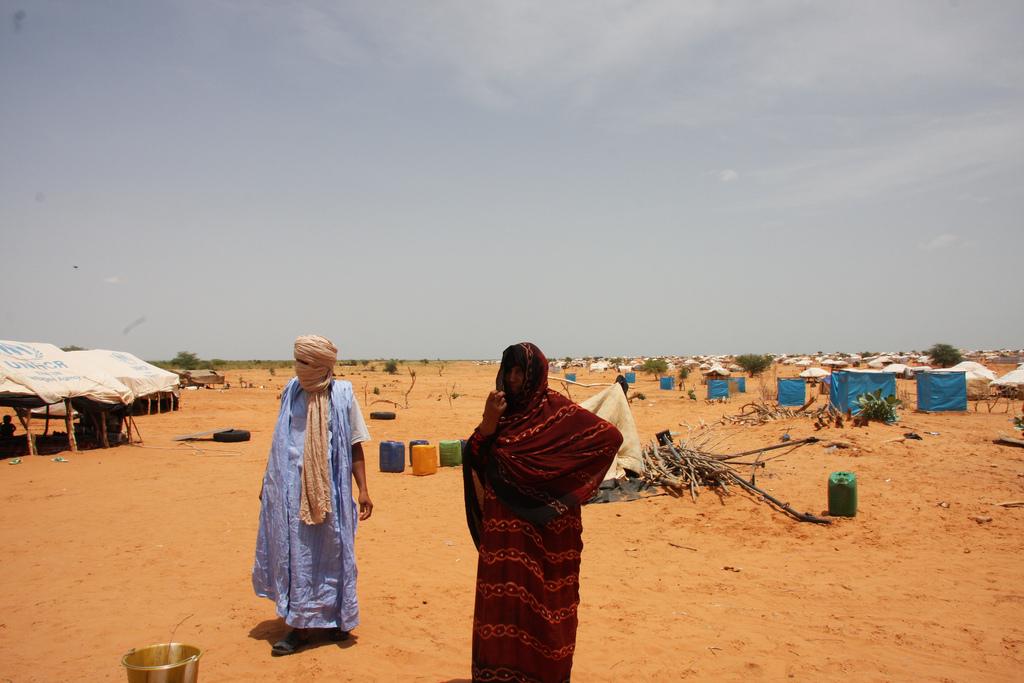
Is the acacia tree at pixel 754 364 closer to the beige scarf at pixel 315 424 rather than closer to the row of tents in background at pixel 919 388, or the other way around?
the row of tents in background at pixel 919 388

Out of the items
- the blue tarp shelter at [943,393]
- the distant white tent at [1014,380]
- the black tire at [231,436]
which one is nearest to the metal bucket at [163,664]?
the black tire at [231,436]

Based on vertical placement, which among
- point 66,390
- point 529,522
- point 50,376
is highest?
point 50,376

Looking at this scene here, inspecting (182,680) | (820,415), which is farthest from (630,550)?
(820,415)

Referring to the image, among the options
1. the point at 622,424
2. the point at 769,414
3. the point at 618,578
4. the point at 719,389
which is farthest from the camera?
the point at 719,389

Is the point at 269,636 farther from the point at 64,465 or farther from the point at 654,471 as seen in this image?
the point at 64,465

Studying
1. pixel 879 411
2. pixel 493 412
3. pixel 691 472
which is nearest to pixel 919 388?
pixel 879 411

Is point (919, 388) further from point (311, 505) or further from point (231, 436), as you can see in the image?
point (311, 505)

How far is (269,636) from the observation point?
4371mm

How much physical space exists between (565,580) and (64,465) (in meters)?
12.0

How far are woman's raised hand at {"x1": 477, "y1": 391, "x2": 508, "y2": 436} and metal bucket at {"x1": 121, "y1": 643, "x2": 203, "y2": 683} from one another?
70.4 inches

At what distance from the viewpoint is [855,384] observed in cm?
1923

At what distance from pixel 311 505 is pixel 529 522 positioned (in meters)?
1.58

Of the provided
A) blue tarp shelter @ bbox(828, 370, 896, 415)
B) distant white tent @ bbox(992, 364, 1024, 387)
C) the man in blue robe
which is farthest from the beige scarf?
distant white tent @ bbox(992, 364, 1024, 387)

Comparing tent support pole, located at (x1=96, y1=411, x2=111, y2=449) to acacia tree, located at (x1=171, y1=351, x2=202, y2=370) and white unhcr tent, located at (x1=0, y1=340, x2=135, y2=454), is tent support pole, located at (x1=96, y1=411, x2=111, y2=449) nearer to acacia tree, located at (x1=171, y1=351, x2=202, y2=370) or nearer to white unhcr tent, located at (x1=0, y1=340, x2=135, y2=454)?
white unhcr tent, located at (x1=0, y1=340, x2=135, y2=454)
